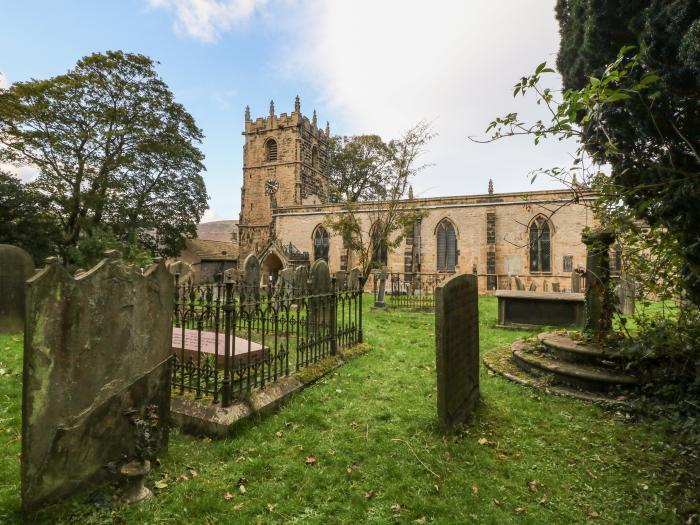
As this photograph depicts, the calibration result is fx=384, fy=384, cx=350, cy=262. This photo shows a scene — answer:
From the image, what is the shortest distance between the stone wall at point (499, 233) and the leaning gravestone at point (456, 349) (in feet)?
56.7

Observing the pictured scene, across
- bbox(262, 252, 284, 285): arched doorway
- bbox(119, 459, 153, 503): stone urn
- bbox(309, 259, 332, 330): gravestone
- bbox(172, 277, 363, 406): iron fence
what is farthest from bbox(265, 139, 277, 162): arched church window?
bbox(119, 459, 153, 503): stone urn

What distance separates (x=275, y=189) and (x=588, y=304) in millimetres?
31771

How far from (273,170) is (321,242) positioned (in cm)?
1192

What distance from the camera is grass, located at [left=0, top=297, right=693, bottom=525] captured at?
2760mm

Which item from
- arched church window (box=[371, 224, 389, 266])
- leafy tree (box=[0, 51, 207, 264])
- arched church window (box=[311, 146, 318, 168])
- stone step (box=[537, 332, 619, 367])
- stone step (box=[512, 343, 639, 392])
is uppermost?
arched church window (box=[311, 146, 318, 168])

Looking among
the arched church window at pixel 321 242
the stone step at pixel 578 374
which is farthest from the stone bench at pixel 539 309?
the arched church window at pixel 321 242

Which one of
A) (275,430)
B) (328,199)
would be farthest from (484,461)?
(328,199)

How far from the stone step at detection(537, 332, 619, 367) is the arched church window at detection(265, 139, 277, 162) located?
111 ft

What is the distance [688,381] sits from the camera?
4488 millimetres

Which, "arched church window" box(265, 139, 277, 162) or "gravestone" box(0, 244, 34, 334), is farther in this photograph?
"arched church window" box(265, 139, 277, 162)

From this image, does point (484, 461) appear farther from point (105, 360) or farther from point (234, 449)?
point (105, 360)

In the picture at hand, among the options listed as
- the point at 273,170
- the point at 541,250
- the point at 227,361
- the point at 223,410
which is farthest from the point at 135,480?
the point at 273,170

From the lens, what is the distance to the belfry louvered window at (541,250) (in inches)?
882

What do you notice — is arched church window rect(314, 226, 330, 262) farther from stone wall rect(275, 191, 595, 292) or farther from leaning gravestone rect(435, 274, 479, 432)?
leaning gravestone rect(435, 274, 479, 432)
